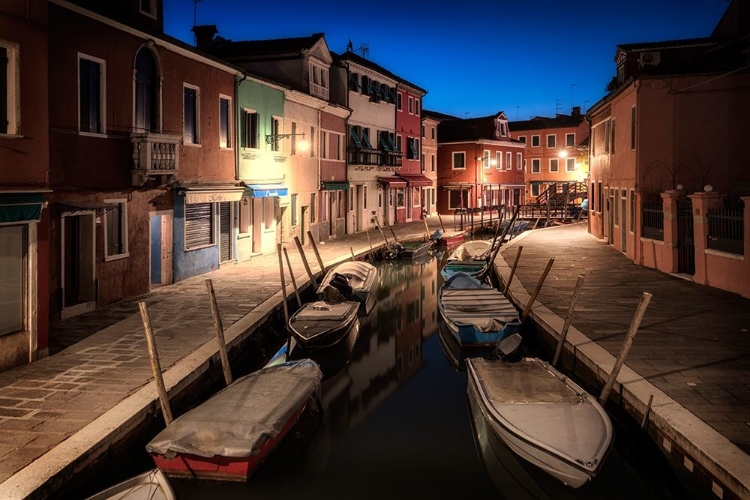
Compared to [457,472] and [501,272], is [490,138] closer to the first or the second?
[501,272]

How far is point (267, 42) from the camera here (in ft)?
100

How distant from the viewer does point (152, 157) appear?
15562mm

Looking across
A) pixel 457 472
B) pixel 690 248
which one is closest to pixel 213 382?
pixel 457 472

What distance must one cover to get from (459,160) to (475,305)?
38.7 metres

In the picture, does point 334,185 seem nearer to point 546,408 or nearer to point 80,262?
point 80,262

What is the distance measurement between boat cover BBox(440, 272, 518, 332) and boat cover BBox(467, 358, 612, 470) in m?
3.46

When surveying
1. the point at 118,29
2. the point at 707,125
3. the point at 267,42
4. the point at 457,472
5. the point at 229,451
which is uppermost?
the point at 267,42

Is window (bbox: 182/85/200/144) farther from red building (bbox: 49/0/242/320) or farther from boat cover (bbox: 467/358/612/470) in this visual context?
boat cover (bbox: 467/358/612/470)

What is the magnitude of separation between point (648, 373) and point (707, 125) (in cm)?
1370

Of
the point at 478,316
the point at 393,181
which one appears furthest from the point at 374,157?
the point at 478,316

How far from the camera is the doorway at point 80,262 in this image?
14.0 metres

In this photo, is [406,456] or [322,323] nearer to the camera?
[406,456]

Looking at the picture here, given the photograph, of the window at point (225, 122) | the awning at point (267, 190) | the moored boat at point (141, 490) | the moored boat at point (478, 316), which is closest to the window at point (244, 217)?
the awning at point (267, 190)

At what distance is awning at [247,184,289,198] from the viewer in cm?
2269
